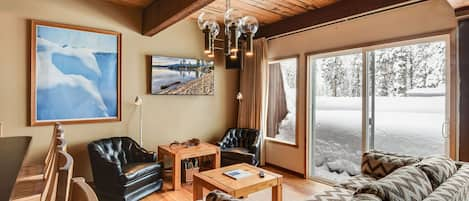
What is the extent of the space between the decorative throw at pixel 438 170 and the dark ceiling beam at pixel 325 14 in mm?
1880

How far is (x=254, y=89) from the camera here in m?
5.00

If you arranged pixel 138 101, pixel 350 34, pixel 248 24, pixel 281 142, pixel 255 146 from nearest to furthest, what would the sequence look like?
pixel 248 24, pixel 350 34, pixel 138 101, pixel 255 146, pixel 281 142

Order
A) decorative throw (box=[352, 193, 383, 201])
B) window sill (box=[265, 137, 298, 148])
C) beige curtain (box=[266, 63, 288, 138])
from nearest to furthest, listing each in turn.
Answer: decorative throw (box=[352, 193, 383, 201]), window sill (box=[265, 137, 298, 148]), beige curtain (box=[266, 63, 288, 138])

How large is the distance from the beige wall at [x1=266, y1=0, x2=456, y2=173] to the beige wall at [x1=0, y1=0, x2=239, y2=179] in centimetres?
122

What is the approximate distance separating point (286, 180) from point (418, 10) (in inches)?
113

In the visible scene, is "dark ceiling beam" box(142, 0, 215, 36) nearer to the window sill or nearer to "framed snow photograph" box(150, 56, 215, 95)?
"framed snow photograph" box(150, 56, 215, 95)

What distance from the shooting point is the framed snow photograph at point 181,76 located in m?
4.31

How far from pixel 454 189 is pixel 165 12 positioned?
3383 millimetres

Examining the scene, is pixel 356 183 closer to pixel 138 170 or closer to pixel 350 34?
pixel 350 34

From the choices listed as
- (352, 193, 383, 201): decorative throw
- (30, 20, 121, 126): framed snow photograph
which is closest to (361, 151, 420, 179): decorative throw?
(352, 193, 383, 201): decorative throw

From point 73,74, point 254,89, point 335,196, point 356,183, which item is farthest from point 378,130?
point 73,74

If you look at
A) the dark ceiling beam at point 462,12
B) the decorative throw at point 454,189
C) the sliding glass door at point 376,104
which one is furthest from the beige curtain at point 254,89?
the decorative throw at point 454,189

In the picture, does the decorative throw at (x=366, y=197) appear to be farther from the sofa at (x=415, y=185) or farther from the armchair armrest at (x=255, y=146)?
the armchair armrest at (x=255, y=146)

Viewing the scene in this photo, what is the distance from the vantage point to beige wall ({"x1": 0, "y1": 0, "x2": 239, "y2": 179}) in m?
3.29
